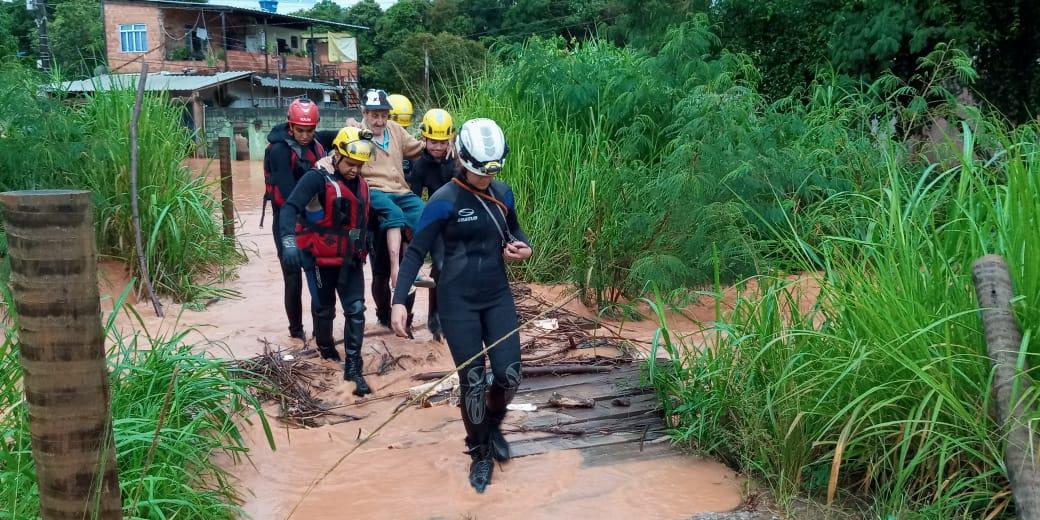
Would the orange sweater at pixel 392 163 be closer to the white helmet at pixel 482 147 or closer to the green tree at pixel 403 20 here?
the white helmet at pixel 482 147

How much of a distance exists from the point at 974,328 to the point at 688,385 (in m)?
1.67

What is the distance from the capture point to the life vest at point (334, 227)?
5.76 metres

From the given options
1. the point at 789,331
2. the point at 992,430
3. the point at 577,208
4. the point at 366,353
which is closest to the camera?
the point at 992,430

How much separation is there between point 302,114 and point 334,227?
116 centimetres

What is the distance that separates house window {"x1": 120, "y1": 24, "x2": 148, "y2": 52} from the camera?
34844 millimetres

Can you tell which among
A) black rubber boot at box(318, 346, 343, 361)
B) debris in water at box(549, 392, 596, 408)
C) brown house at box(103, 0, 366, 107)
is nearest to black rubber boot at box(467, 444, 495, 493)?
debris in water at box(549, 392, 596, 408)

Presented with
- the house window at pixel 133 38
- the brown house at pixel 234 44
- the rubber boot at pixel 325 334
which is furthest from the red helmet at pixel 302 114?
the house window at pixel 133 38

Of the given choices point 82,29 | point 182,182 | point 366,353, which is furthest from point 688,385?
point 82,29

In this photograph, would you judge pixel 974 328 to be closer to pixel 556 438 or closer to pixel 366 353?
pixel 556 438

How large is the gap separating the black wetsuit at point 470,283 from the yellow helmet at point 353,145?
4.74 ft

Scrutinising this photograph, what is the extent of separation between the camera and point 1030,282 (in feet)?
11.5

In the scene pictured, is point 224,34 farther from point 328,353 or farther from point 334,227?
point 334,227

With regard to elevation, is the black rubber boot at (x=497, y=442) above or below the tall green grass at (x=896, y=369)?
below

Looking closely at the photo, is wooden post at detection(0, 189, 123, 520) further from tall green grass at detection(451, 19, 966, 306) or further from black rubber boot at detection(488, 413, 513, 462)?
tall green grass at detection(451, 19, 966, 306)
